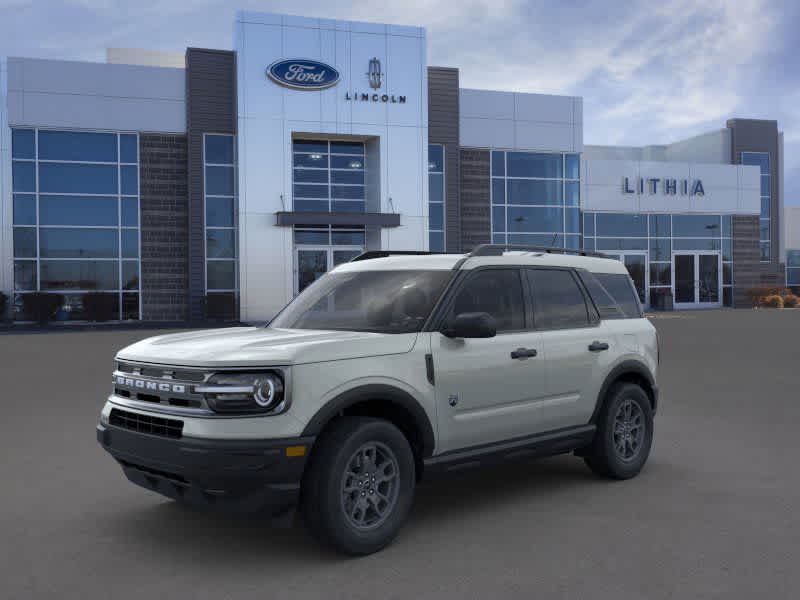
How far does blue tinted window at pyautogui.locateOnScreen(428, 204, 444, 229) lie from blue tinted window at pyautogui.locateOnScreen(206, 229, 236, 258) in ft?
27.7

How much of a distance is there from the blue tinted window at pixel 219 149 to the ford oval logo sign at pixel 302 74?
305cm

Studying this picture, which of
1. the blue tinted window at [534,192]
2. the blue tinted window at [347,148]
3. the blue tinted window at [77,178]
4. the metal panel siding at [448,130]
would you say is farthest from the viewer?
the blue tinted window at [534,192]

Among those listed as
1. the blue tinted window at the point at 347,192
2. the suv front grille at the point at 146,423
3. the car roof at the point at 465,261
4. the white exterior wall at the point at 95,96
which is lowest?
the suv front grille at the point at 146,423

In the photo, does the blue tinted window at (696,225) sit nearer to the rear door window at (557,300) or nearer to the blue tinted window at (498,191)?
the blue tinted window at (498,191)

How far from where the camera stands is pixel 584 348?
252 inches

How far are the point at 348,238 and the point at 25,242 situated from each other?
39.2ft

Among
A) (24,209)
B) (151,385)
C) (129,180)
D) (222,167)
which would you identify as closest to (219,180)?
(222,167)

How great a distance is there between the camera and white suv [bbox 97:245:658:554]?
179 inches

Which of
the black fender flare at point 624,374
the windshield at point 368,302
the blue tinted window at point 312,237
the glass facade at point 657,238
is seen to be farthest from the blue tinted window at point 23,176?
the black fender flare at point 624,374

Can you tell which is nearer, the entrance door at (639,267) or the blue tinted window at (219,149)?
the blue tinted window at (219,149)

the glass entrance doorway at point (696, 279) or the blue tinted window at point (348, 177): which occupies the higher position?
the blue tinted window at point (348, 177)

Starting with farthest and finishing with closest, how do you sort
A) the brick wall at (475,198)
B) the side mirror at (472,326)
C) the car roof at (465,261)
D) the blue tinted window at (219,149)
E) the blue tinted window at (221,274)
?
the brick wall at (475,198), the blue tinted window at (221,274), the blue tinted window at (219,149), the car roof at (465,261), the side mirror at (472,326)

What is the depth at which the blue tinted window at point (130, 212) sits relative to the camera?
103 feet

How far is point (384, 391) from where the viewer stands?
4.95 meters
